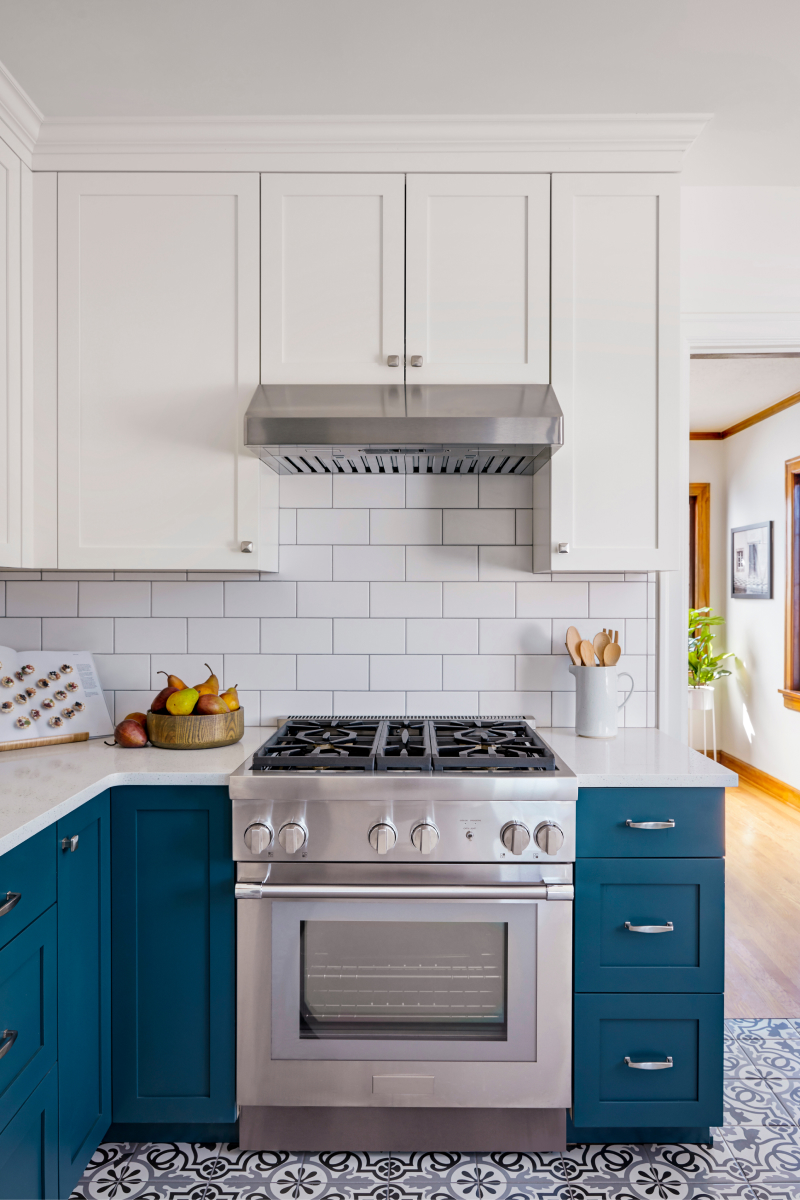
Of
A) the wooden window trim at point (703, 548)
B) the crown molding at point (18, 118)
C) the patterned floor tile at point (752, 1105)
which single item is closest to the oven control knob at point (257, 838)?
the patterned floor tile at point (752, 1105)

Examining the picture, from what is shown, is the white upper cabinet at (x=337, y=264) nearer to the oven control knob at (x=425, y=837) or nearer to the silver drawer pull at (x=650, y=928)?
the oven control knob at (x=425, y=837)

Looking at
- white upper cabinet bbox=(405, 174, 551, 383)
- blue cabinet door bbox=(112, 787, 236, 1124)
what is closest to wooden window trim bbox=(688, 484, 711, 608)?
white upper cabinet bbox=(405, 174, 551, 383)

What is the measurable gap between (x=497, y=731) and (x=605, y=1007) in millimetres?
751

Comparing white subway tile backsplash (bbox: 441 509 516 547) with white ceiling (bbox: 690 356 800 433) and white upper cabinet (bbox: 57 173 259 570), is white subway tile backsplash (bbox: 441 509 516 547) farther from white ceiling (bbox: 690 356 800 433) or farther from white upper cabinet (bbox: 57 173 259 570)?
white ceiling (bbox: 690 356 800 433)

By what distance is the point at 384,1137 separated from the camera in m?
1.85

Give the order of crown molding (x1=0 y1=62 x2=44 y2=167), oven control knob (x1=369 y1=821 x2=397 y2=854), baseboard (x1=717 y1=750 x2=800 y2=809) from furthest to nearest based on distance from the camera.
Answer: baseboard (x1=717 y1=750 x2=800 y2=809), crown molding (x1=0 y1=62 x2=44 y2=167), oven control knob (x1=369 y1=821 x2=397 y2=854)

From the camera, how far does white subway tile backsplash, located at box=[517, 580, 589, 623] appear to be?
243 centimetres

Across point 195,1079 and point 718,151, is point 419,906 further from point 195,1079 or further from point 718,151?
point 718,151

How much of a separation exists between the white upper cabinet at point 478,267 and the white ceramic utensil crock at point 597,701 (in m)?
0.89

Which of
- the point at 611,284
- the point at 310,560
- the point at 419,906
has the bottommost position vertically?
the point at 419,906

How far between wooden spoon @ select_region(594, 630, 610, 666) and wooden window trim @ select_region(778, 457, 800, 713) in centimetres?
318

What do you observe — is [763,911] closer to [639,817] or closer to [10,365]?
[639,817]

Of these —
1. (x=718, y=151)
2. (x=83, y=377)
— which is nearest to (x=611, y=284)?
(x=718, y=151)

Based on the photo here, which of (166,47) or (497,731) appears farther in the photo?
(497,731)
